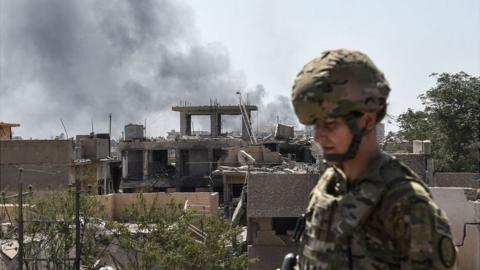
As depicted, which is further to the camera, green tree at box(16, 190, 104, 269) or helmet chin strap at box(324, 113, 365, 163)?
green tree at box(16, 190, 104, 269)

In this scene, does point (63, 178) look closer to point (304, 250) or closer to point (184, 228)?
point (184, 228)

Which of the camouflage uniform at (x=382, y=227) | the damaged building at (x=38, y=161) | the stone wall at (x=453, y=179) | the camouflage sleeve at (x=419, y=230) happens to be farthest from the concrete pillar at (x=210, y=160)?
the camouflage sleeve at (x=419, y=230)

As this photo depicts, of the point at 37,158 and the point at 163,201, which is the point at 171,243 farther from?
the point at 37,158

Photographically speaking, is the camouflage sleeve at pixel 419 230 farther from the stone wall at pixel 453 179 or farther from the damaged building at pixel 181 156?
the damaged building at pixel 181 156

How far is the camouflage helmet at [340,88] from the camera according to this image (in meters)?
2.47

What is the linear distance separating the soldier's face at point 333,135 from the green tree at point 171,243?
37.9 feet

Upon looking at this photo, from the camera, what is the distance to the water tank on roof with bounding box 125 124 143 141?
47.7m

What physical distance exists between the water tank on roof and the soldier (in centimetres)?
4554

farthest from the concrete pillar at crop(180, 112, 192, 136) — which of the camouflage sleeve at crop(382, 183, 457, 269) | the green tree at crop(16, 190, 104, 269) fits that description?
the camouflage sleeve at crop(382, 183, 457, 269)

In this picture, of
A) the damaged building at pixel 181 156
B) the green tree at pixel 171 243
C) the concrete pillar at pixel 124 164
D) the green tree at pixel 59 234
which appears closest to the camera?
the green tree at pixel 171 243

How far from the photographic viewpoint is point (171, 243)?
48.3ft

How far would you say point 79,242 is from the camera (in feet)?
50.0

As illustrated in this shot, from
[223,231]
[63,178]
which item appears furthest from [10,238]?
[63,178]

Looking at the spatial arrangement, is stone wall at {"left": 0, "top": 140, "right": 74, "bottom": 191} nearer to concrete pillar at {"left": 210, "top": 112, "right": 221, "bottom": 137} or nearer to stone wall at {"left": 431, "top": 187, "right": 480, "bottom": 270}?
concrete pillar at {"left": 210, "top": 112, "right": 221, "bottom": 137}
